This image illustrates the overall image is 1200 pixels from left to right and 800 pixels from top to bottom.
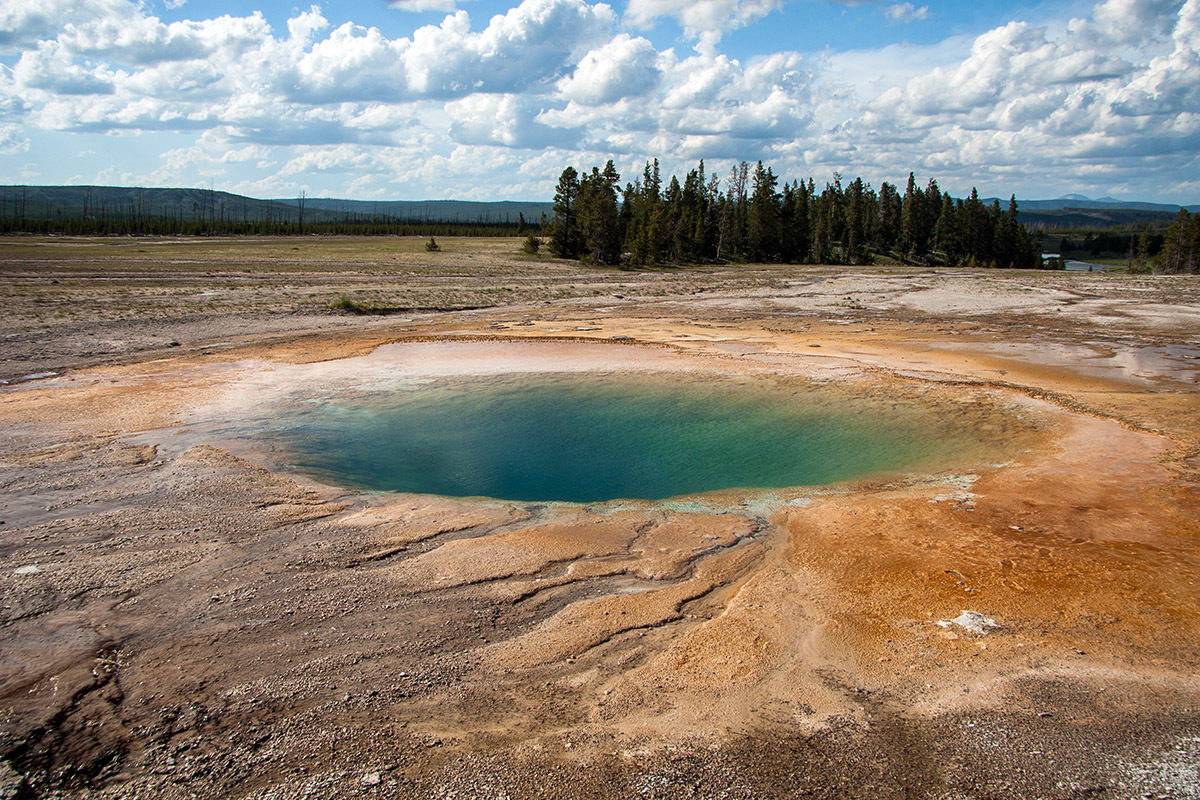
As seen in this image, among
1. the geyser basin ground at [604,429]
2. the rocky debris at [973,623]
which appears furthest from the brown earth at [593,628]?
the geyser basin ground at [604,429]

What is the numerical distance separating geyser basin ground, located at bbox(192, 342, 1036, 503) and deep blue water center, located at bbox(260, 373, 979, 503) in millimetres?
33

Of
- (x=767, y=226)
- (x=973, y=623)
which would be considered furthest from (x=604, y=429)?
(x=767, y=226)

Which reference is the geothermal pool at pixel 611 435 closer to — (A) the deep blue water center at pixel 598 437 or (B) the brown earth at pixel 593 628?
(A) the deep blue water center at pixel 598 437

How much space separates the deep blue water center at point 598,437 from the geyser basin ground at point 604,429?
0.03 metres

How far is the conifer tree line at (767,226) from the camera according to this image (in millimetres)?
56438

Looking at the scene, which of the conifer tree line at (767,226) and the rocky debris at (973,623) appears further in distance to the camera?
the conifer tree line at (767,226)

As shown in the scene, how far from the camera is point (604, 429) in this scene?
11672 mm

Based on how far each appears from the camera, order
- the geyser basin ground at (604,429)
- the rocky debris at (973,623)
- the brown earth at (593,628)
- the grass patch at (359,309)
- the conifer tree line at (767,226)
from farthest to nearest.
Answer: the conifer tree line at (767,226), the grass patch at (359,309), the geyser basin ground at (604,429), the rocky debris at (973,623), the brown earth at (593,628)

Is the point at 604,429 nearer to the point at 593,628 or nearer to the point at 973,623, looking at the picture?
the point at 593,628

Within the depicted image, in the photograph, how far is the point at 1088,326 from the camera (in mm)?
23219

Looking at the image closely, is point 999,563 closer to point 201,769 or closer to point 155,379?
point 201,769

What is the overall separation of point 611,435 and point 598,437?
0.23 meters

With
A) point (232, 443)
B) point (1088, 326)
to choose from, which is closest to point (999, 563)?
point (232, 443)

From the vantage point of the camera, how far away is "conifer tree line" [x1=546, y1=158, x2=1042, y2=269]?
56.4 metres
